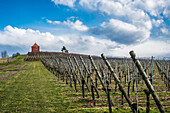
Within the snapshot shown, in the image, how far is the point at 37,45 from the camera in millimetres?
89062

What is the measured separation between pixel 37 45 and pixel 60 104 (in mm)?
86249

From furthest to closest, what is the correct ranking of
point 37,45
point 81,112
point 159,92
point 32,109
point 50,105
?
point 37,45
point 159,92
point 50,105
point 32,109
point 81,112

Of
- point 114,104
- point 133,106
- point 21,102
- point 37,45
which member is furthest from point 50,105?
point 37,45

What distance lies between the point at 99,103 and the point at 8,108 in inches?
168

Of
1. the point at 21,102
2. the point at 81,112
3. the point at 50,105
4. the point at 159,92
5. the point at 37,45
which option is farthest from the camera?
the point at 37,45

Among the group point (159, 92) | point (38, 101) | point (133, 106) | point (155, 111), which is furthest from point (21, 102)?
point (159, 92)

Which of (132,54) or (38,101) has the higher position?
(132,54)

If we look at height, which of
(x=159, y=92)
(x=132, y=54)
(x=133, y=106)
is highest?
(x=132, y=54)

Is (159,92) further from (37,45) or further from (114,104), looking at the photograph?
(37,45)

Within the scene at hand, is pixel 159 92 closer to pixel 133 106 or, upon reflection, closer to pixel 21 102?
pixel 133 106

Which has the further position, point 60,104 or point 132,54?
point 60,104

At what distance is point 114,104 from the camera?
7203mm

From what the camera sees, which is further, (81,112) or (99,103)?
(99,103)

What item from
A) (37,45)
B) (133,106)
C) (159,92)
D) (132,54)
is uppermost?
(37,45)
